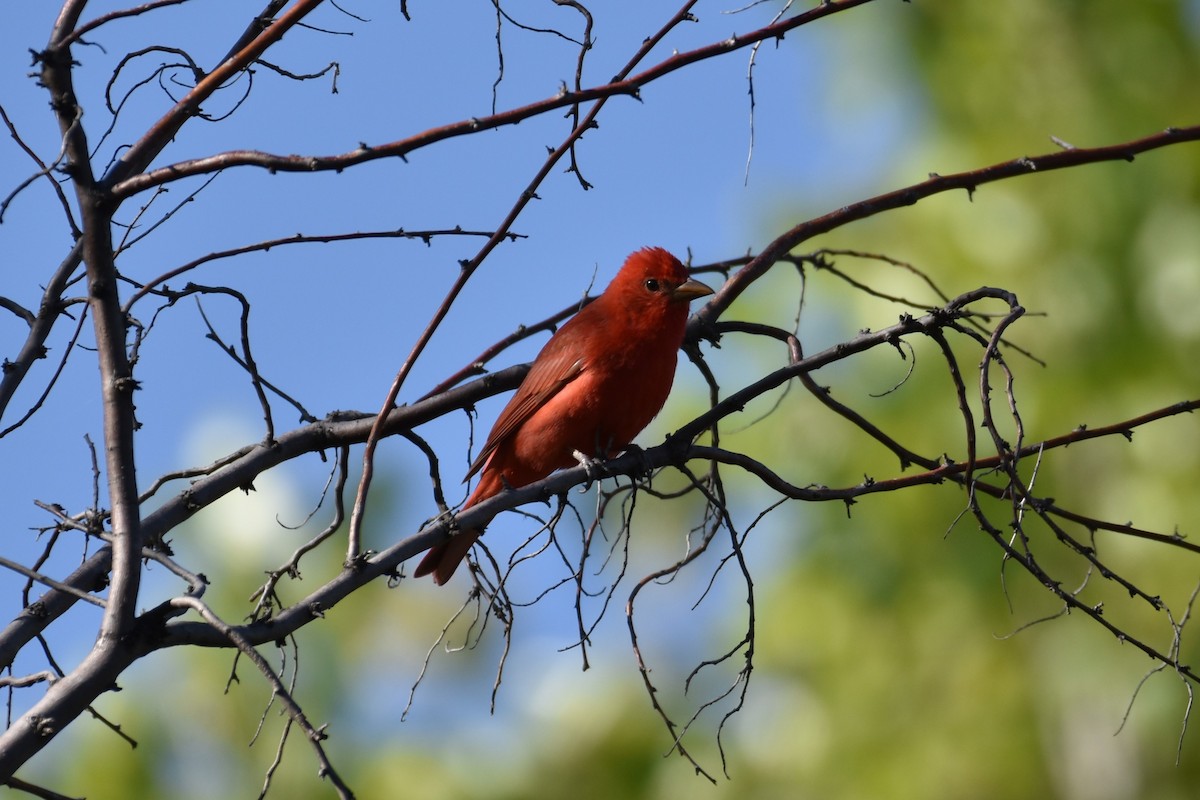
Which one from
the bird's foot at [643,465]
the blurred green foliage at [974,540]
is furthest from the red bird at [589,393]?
the blurred green foliage at [974,540]

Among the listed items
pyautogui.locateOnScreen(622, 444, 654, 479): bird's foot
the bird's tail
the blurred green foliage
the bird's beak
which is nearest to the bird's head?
the bird's beak

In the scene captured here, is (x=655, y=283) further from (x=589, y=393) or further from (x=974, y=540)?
(x=974, y=540)

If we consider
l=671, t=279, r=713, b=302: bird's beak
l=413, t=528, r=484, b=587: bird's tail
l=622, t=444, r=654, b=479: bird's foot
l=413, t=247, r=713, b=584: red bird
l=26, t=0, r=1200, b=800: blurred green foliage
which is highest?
l=26, t=0, r=1200, b=800: blurred green foliage

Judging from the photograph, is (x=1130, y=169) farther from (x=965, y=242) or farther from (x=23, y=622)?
(x=23, y=622)

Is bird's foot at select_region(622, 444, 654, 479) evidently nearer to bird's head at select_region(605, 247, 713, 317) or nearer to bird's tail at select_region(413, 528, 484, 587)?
bird's tail at select_region(413, 528, 484, 587)

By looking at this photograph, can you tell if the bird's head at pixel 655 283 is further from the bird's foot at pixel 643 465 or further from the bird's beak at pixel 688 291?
the bird's foot at pixel 643 465

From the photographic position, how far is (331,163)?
8.68 ft

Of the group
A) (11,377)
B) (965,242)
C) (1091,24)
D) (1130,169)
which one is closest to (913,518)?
(965,242)

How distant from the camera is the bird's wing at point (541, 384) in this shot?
5145mm

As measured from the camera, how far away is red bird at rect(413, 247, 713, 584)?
16.9 feet

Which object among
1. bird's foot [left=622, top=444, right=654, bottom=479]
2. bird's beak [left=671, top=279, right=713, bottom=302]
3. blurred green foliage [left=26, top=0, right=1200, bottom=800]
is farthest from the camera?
blurred green foliage [left=26, top=0, right=1200, bottom=800]

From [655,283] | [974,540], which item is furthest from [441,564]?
[974,540]

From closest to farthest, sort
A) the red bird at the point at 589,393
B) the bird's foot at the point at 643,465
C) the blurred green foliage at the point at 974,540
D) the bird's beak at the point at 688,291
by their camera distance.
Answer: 1. the bird's foot at the point at 643,465
2. the red bird at the point at 589,393
3. the bird's beak at the point at 688,291
4. the blurred green foliage at the point at 974,540

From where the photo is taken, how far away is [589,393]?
513 centimetres
